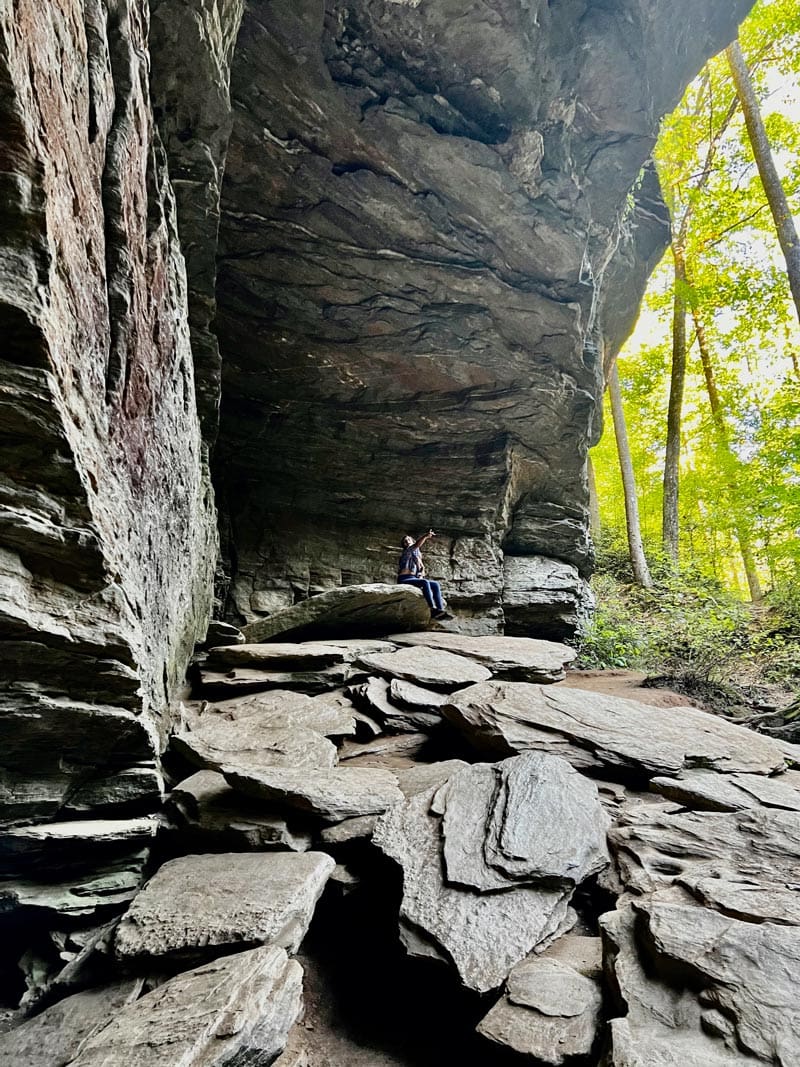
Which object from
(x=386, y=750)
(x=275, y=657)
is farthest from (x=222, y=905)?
(x=275, y=657)

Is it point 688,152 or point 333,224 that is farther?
point 688,152

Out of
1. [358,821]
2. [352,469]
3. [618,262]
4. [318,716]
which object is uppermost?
[618,262]

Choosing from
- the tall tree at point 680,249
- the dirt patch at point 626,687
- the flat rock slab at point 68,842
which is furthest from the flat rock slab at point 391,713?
the tall tree at point 680,249

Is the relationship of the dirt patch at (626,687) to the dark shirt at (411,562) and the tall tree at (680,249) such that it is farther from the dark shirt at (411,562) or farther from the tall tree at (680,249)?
the tall tree at (680,249)

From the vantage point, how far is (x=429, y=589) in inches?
495

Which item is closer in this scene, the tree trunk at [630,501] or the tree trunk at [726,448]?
the tree trunk at [726,448]

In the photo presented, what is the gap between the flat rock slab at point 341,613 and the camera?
9977 mm

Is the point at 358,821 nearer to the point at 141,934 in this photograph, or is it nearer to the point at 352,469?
the point at 141,934

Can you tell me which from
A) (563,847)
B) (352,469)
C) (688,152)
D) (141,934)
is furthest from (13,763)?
(688,152)

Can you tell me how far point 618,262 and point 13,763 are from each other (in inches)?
713

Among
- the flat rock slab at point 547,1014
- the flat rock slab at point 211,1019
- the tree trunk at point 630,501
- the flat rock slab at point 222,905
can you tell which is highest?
the tree trunk at point 630,501

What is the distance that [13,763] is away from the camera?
13.2ft

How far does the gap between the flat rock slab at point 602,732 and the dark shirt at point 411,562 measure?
17.7 feet

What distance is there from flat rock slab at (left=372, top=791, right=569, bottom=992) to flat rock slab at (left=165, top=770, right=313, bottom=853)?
832mm
